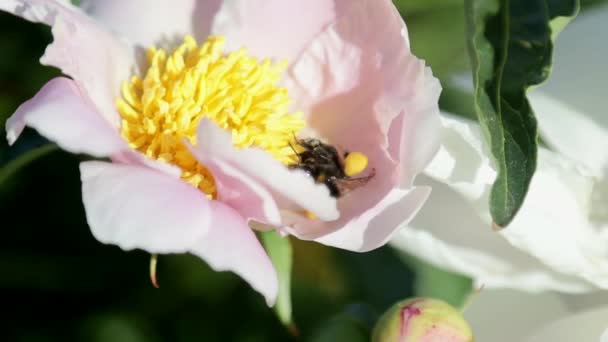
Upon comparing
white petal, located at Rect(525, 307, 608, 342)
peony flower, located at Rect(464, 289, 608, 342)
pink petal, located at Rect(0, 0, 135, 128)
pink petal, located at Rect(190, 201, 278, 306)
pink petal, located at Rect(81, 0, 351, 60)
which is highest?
pink petal, located at Rect(0, 0, 135, 128)

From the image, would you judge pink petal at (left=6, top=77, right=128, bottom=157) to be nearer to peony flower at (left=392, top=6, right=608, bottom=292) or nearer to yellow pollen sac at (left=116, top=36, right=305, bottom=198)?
yellow pollen sac at (left=116, top=36, right=305, bottom=198)

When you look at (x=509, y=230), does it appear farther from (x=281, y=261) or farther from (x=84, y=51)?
(x=84, y=51)

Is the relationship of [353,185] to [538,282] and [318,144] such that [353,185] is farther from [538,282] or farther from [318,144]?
[538,282]

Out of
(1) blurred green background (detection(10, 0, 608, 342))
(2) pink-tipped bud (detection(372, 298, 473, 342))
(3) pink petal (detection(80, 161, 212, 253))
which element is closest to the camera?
(3) pink petal (detection(80, 161, 212, 253))

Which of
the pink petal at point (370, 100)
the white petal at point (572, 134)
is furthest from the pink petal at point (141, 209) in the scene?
the white petal at point (572, 134)

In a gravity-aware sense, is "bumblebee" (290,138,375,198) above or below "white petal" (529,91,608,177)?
above

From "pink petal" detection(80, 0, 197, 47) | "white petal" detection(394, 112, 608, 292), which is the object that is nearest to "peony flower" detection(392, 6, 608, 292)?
"white petal" detection(394, 112, 608, 292)
